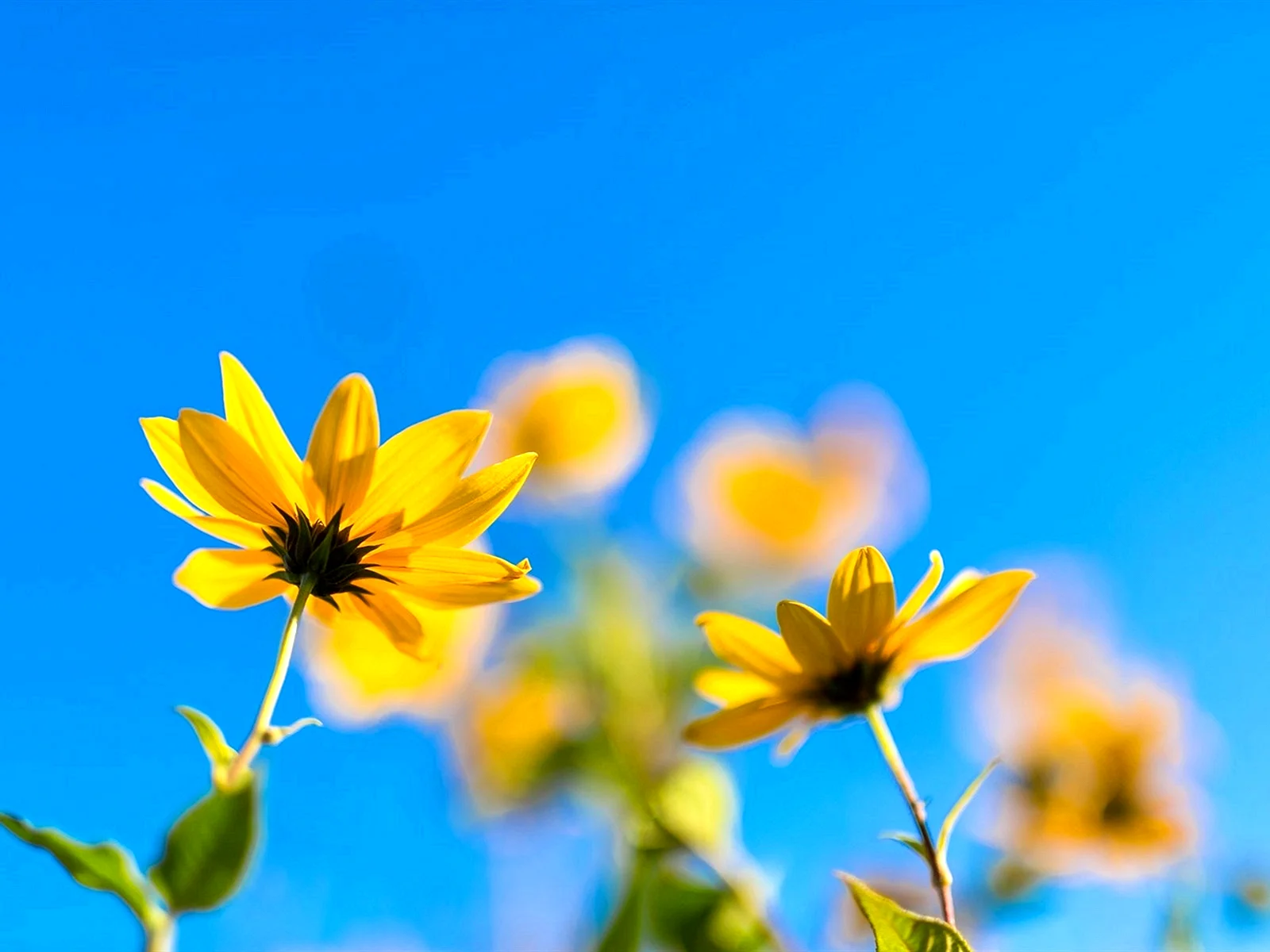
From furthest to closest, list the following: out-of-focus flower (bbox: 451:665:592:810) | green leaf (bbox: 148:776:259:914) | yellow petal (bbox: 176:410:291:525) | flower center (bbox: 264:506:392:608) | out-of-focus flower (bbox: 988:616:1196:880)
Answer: out-of-focus flower (bbox: 451:665:592:810), out-of-focus flower (bbox: 988:616:1196:880), flower center (bbox: 264:506:392:608), yellow petal (bbox: 176:410:291:525), green leaf (bbox: 148:776:259:914)

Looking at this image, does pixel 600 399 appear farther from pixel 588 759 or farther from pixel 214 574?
pixel 214 574

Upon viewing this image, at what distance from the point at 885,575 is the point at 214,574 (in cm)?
61

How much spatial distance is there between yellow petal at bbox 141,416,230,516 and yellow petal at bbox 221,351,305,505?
51mm

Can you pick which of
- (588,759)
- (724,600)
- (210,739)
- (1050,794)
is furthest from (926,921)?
(724,600)

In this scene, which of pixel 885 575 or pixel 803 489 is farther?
pixel 803 489

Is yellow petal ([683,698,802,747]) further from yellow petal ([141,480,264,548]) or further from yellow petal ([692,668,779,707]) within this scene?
yellow petal ([141,480,264,548])

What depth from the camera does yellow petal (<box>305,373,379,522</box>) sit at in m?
0.94

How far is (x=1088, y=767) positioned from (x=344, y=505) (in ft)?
4.61

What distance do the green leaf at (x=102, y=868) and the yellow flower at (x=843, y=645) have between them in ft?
1.56

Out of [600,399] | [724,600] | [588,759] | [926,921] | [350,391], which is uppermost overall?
[600,399]

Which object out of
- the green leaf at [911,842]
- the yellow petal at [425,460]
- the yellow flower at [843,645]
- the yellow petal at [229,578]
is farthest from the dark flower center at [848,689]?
the yellow petal at [229,578]

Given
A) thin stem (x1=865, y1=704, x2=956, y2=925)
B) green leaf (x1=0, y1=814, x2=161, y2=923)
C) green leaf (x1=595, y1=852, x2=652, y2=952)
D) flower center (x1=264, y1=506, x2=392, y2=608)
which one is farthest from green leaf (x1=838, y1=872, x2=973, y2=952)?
flower center (x1=264, y1=506, x2=392, y2=608)

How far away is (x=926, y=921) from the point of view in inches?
24.2

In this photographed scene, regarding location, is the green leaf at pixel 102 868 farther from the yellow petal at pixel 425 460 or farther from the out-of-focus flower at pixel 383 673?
the out-of-focus flower at pixel 383 673
